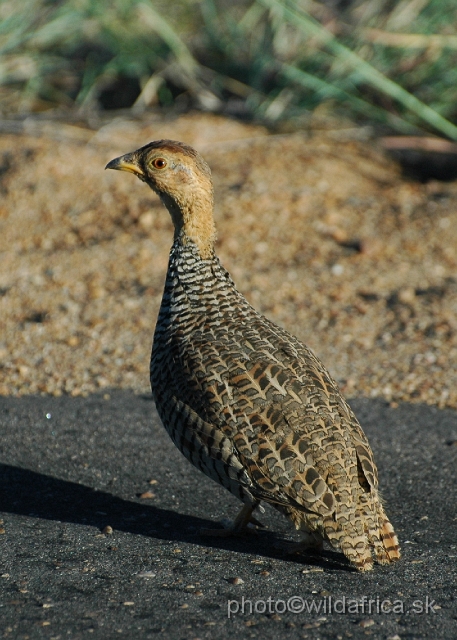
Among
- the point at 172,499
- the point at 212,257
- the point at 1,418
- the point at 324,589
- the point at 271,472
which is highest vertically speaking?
the point at 212,257

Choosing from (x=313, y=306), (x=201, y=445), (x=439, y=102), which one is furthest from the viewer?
(x=439, y=102)

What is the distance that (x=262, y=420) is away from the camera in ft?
14.6

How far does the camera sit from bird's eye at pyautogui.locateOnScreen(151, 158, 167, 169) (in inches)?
219

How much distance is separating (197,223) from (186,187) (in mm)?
237

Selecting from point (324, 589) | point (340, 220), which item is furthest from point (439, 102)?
point (324, 589)

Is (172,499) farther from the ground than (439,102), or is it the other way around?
(439,102)

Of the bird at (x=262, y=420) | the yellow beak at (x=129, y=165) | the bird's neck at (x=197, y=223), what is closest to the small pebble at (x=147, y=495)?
the bird at (x=262, y=420)

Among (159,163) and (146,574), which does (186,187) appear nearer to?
(159,163)

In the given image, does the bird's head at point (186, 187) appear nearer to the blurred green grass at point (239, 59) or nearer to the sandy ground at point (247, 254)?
the sandy ground at point (247, 254)

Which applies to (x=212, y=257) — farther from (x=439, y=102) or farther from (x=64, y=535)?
(x=439, y=102)

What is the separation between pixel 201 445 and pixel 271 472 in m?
0.44

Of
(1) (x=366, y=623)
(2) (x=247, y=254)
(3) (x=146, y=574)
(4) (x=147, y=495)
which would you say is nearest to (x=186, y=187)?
(4) (x=147, y=495)

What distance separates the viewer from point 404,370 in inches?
291

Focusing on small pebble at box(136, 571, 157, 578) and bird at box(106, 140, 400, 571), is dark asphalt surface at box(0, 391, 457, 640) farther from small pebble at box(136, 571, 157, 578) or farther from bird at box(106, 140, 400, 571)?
bird at box(106, 140, 400, 571)
